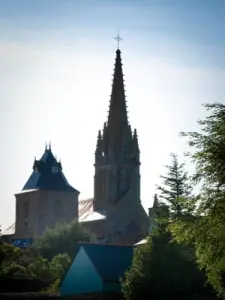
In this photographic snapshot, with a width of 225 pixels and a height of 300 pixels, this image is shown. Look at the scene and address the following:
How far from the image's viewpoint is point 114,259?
152 feet

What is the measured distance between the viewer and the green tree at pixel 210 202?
2547cm

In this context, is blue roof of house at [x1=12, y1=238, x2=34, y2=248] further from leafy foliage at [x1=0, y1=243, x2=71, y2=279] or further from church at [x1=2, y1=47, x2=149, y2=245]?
leafy foliage at [x1=0, y1=243, x2=71, y2=279]

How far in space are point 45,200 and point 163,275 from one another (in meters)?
64.3

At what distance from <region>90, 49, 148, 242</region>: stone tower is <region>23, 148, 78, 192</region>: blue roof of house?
4.89 m

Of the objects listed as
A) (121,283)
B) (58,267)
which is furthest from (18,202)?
(121,283)

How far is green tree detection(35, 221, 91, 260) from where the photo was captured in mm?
76000

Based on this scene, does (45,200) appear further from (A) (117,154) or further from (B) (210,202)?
(B) (210,202)

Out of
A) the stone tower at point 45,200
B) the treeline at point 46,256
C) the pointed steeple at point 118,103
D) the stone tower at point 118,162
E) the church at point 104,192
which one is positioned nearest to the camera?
the treeline at point 46,256

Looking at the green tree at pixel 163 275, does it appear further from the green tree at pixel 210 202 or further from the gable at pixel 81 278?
the green tree at pixel 210 202

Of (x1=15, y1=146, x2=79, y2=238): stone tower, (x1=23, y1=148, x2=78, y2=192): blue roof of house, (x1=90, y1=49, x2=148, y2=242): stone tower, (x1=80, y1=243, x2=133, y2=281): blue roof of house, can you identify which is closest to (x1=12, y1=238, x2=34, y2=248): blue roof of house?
(x1=15, y1=146, x2=79, y2=238): stone tower

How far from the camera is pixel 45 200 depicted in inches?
4072

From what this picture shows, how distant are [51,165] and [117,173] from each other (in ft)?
30.5

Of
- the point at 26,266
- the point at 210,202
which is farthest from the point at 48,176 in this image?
the point at 210,202

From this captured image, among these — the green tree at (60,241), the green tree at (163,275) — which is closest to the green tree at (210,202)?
the green tree at (163,275)
